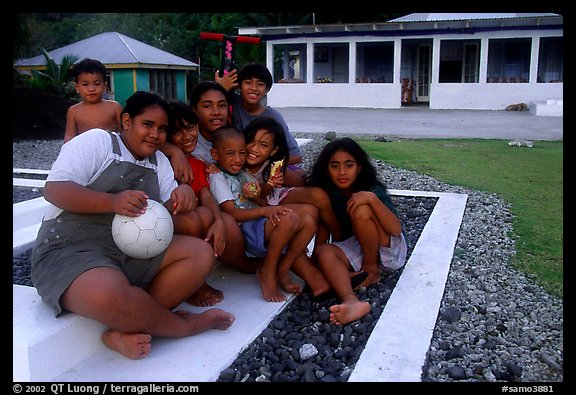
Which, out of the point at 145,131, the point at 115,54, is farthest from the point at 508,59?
the point at 145,131

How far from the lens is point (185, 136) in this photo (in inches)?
137

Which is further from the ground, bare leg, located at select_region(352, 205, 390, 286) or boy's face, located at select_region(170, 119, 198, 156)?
boy's face, located at select_region(170, 119, 198, 156)

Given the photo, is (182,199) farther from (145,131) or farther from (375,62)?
(375,62)

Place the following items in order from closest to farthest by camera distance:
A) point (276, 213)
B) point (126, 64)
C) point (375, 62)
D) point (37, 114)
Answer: point (276, 213)
point (37, 114)
point (126, 64)
point (375, 62)

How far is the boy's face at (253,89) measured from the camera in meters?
4.11

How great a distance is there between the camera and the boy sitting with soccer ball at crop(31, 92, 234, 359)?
2.61 meters

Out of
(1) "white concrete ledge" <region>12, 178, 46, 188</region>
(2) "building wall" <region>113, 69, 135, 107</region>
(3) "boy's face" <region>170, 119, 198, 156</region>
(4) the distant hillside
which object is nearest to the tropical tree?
(4) the distant hillside

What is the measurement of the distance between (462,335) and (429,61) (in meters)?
23.6

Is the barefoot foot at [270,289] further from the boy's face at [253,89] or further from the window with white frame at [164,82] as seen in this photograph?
the window with white frame at [164,82]

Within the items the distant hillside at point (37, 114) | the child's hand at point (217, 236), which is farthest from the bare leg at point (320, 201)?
the distant hillside at point (37, 114)

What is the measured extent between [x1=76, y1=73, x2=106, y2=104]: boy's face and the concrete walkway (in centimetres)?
915

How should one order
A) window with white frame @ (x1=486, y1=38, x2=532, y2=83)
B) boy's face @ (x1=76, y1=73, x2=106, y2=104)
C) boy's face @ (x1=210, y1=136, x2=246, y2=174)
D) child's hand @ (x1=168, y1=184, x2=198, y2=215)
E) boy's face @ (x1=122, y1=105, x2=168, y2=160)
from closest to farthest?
boy's face @ (x1=122, y1=105, x2=168, y2=160), child's hand @ (x1=168, y1=184, x2=198, y2=215), boy's face @ (x1=210, y1=136, x2=246, y2=174), boy's face @ (x1=76, y1=73, x2=106, y2=104), window with white frame @ (x1=486, y1=38, x2=532, y2=83)

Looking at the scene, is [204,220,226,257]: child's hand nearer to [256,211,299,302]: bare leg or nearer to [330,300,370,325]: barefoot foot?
[256,211,299,302]: bare leg
